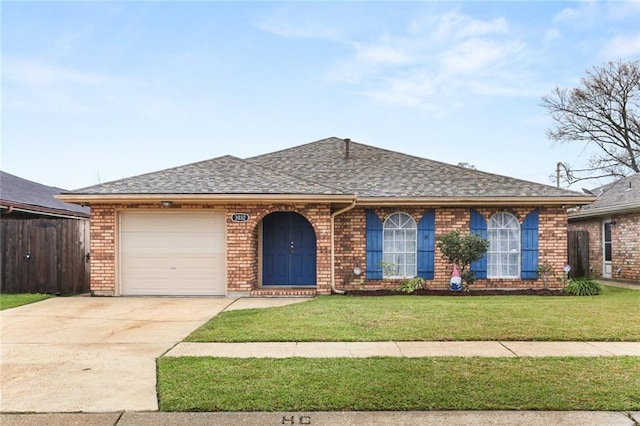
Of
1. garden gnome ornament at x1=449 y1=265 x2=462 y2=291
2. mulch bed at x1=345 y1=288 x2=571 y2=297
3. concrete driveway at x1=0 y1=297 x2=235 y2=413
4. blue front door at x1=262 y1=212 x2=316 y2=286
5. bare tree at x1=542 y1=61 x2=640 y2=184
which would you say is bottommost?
mulch bed at x1=345 y1=288 x2=571 y2=297

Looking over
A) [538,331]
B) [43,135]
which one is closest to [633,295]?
[538,331]

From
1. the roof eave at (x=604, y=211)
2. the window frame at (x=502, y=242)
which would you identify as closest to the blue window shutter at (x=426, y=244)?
the window frame at (x=502, y=242)

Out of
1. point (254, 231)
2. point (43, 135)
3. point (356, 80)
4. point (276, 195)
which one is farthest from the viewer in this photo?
point (43, 135)

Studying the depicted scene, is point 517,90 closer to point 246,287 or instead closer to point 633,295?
point 633,295

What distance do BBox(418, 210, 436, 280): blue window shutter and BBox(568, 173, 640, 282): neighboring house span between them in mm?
6224

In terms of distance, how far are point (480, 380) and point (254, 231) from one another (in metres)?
7.55

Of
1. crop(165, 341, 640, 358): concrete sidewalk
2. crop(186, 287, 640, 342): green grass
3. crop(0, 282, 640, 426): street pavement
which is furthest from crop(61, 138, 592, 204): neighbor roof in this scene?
crop(165, 341, 640, 358): concrete sidewalk

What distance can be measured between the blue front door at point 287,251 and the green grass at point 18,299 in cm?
524

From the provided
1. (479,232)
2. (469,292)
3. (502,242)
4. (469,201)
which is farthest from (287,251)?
(502,242)

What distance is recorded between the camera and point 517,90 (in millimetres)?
17281

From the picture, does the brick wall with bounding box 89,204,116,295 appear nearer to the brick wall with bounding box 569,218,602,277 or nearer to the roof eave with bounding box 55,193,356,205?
the roof eave with bounding box 55,193,356,205

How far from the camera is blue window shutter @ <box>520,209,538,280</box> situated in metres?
11.7

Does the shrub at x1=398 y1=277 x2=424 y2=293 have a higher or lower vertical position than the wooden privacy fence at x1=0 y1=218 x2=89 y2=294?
lower

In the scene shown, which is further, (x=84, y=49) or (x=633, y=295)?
(x=84, y=49)
